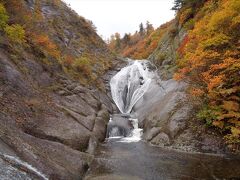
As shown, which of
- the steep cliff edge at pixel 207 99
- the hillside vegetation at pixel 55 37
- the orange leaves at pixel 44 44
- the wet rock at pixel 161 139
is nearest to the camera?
the steep cliff edge at pixel 207 99

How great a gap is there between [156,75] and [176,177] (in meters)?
19.8

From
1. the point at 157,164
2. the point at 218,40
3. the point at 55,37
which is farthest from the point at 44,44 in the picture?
the point at 157,164

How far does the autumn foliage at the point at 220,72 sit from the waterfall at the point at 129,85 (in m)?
8.57

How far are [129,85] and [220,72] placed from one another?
14869 mm

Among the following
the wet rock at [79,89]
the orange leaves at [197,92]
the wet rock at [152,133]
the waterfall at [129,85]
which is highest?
the waterfall at [129,85]

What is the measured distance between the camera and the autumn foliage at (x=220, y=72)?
1847cm

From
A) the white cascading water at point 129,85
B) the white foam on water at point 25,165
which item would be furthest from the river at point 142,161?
the white foam on water at point 25,165

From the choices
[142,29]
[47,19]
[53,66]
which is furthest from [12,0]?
[142,29]

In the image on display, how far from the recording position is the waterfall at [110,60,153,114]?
99.9ft

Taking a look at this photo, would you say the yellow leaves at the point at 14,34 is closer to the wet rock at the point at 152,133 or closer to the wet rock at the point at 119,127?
the wet rock at the point at 119,127

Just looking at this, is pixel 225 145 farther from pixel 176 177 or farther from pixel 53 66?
pixel 53 66

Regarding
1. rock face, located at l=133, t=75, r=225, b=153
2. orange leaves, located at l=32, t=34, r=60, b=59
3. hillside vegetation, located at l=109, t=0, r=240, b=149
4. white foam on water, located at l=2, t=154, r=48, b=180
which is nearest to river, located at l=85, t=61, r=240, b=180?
rock face, located at l=133, t=75, r=225, b=153

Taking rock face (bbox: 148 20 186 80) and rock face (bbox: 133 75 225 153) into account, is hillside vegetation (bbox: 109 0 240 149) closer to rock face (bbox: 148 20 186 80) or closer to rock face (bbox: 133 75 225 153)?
rock face (bbox: 133 75 225 153)

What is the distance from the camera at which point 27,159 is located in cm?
1098
